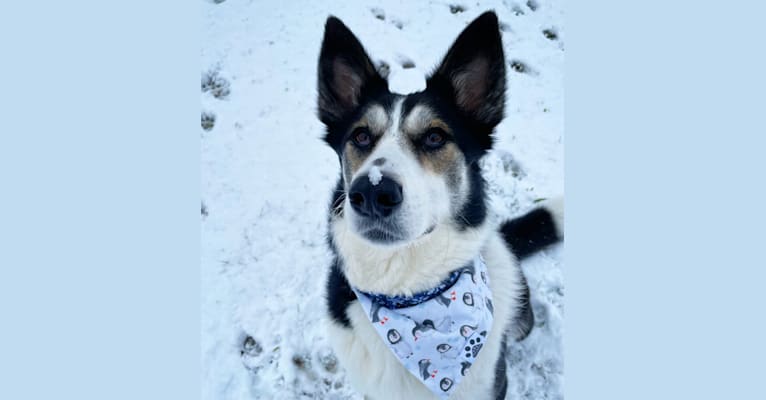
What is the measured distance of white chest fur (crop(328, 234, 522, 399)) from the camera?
218 centimetres

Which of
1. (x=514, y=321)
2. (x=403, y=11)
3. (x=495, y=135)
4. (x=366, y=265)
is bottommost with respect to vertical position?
(x=514, y=321)

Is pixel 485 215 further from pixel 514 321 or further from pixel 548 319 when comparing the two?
pixel 548 319

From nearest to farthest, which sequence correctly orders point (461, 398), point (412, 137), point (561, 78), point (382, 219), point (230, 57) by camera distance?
point (382, 219), point (412, 137), point (461, 398), point (561, 78), point (230, 57)

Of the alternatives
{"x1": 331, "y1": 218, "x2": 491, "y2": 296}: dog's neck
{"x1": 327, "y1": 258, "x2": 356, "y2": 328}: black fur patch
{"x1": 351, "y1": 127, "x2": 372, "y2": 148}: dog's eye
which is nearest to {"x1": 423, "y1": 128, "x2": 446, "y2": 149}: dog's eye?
{"x1": 351, "y1": 127, "x2": 372, "y2": 148}: dog's eye

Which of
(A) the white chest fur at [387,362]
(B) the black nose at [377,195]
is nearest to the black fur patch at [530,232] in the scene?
(A) the white chest fur at [387,362]

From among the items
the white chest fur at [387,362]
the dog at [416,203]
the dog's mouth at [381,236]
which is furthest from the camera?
the white chest fur at [387,362]

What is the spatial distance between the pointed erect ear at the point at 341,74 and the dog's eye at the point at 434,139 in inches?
17.4

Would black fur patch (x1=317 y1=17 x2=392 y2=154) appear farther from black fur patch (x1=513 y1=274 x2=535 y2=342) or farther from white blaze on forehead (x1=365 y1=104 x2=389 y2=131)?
black fur patch (x1=513 y1=274 x2=535 y2=342)

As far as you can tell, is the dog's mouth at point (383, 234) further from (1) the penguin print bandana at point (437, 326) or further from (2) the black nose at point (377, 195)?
(1) the penguin print bandana at point (437, 326)

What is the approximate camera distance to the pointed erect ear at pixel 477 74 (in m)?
2.04

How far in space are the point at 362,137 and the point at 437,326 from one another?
0.93 meters

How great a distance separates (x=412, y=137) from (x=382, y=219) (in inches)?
17.1

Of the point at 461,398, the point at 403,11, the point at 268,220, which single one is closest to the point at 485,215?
the point at 461,398

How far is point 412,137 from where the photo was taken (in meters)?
1.89
